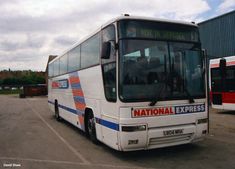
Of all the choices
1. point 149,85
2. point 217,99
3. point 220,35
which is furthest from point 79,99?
point 220,35

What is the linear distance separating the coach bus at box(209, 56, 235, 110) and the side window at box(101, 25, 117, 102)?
29.8 feet

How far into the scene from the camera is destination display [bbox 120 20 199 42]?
7.15 metres

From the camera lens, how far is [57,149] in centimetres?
873

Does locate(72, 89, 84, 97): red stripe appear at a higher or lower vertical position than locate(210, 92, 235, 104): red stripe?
higher

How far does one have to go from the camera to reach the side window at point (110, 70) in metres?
7.21

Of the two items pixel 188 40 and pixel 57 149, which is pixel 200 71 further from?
pixel 57 149

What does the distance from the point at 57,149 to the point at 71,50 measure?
15.8ft

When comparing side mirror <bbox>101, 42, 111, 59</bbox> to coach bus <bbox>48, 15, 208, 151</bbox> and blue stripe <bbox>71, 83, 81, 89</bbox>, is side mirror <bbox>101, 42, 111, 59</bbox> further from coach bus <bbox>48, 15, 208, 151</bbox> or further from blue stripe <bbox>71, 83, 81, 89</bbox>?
blue stripe <bbox>71, 83, 81, 89</bbox>

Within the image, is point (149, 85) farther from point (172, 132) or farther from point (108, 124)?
point (108, 124)

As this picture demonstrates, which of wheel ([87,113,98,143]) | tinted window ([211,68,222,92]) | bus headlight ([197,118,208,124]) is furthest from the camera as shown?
tinted window ([211,68,222,92])

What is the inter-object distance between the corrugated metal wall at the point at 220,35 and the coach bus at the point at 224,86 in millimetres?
6546

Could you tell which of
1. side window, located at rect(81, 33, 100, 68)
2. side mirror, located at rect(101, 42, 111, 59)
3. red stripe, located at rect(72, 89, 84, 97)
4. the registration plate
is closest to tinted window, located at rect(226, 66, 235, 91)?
red stripe, located at rect(72, 89, 84, 97)

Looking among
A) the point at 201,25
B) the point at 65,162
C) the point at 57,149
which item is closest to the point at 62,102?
the point at 57,149

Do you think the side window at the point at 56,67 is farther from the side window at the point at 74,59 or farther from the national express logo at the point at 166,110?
the national express logo at the point at 166,110
